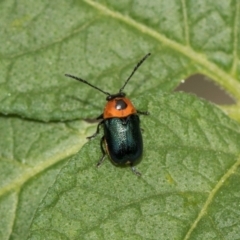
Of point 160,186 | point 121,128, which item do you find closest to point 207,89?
point 121,128

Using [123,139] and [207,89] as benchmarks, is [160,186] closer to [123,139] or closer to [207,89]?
[123,139]

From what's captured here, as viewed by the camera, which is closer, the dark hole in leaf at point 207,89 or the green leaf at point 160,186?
the green leaf at point 160,186

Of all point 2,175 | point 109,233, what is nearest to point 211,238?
point 109,233

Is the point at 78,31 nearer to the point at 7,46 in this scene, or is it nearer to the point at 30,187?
the point at 7,46

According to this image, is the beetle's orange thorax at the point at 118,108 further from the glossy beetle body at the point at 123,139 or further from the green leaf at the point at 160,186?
the green leaf at the point at 160,186

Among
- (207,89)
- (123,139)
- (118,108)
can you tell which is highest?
(207,89)

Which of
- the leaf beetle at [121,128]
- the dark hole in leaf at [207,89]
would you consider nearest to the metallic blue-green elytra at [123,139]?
the leaf beetle at [121,128]
